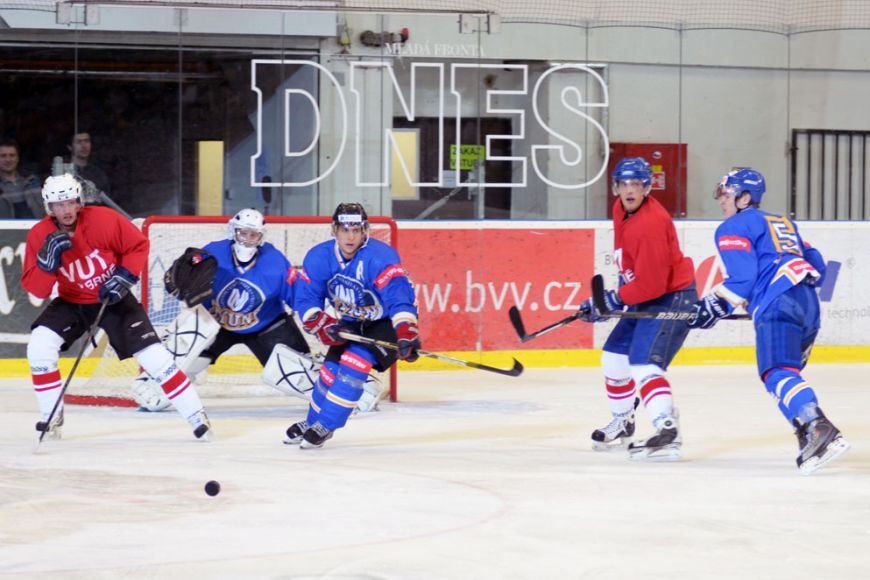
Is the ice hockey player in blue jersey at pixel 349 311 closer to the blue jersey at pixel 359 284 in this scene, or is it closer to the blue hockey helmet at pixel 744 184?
the blue jersey at pixel 359 284

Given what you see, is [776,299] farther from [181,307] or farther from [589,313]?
[181,307]

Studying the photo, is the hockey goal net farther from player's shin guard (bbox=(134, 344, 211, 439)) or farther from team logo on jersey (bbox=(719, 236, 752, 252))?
team logo on jersey (bbox=(719, 236, 752, 252))

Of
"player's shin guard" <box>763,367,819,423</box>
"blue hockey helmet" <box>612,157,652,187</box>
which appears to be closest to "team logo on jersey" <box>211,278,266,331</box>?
"blue hockey helmet" <box>612,157,652,187</box>

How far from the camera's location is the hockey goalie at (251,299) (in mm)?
5754

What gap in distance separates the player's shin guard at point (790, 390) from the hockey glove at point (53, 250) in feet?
7.70

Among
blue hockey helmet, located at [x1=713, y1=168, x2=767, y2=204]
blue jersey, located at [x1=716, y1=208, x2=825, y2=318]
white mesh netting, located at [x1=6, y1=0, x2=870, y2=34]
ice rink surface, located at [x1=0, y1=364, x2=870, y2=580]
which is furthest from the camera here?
white mesh netting, located at [x1=6, y1=0, x2=870, y2=34]

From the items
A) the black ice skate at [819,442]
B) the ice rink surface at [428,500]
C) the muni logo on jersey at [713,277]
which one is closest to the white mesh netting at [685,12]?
the muni logo on jersey at [713,277]

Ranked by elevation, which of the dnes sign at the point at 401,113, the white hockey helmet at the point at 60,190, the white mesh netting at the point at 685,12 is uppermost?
the white mesh netting at the point at 685,12

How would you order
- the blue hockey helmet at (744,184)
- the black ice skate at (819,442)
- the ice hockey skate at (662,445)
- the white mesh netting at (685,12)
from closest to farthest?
the black ice skate at (819,442)
the blue hockey helmet at (744,184)
the ice hockey skate at (662,445)
the white mesh netting at (685,12)

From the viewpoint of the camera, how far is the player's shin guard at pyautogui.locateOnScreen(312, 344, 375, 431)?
4.92 meters

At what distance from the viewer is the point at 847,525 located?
366 cm

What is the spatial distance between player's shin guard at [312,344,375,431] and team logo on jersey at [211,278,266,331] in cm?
92

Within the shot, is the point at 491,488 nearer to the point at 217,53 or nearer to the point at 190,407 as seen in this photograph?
the point at 190,407

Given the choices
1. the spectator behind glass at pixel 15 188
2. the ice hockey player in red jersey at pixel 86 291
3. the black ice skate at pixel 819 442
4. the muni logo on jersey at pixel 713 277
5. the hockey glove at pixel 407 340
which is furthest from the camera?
the muni logo on jersey at pixel 713 277
